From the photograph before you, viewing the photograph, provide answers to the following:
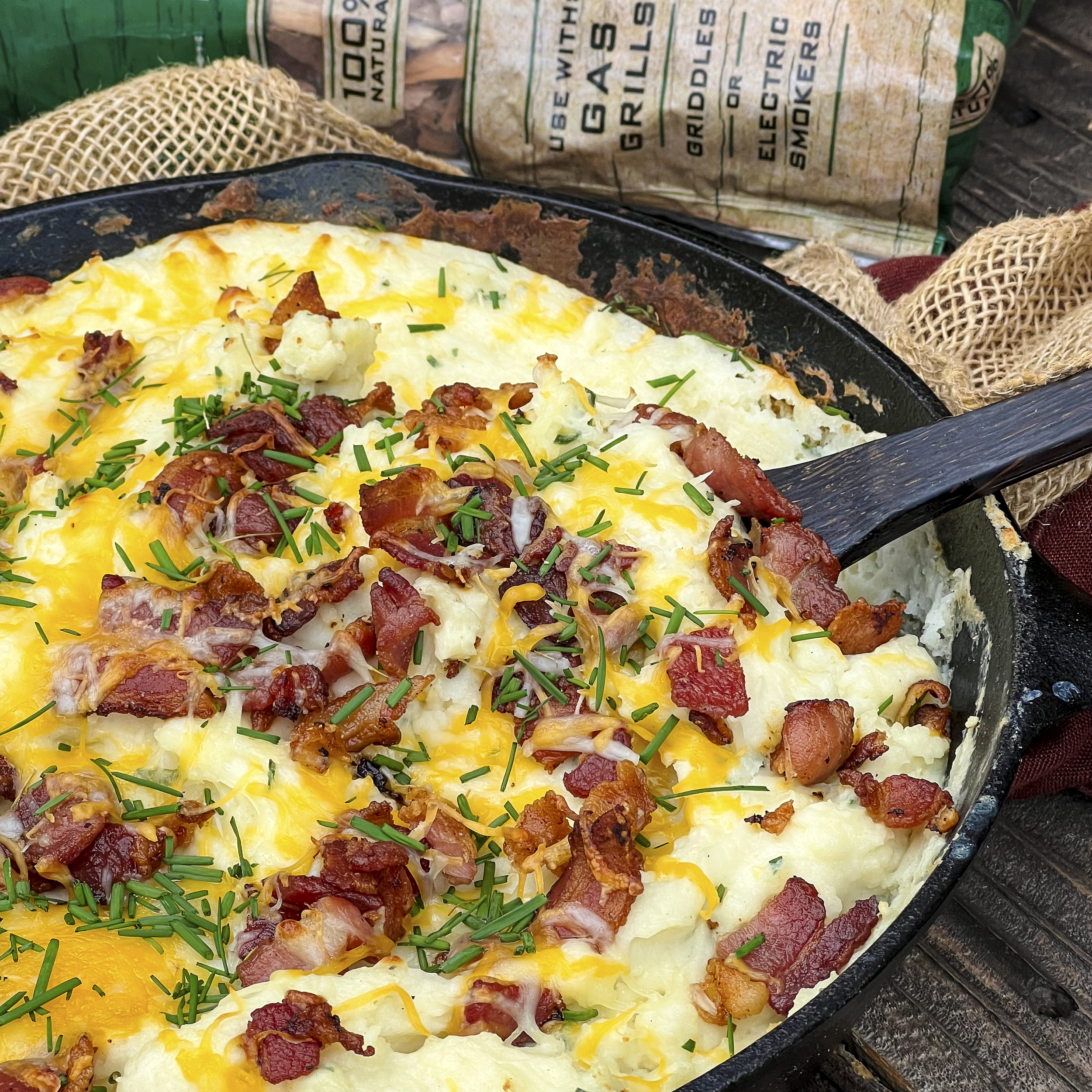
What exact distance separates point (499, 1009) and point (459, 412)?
1.45 metres

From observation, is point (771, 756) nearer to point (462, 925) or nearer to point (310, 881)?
point (462, 925)

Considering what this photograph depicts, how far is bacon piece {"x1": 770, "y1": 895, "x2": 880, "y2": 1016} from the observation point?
228cm

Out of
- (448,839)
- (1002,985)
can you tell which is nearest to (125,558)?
(448,839)

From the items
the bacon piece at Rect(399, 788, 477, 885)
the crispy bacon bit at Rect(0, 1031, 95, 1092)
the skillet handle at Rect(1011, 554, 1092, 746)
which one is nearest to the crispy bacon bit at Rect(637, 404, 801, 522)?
the skillet handle at Rect(1011, 554, 1092, 746)

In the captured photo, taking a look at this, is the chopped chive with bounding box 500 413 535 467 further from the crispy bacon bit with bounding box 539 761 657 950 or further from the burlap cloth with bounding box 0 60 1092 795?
the burlap cloth with bounding box 0 60 1092 795

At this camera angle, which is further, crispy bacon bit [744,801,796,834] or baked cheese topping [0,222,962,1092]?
crispy bacon bit [744,801,796,834]

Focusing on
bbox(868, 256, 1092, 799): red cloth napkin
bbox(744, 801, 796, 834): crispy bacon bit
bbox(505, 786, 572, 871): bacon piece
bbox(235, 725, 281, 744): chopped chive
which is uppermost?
bbox(744, 801, 796, 834): crispy bacon bit

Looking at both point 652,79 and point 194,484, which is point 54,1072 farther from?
point 652,79

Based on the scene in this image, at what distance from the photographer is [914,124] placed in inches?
186

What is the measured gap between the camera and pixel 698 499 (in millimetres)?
2799

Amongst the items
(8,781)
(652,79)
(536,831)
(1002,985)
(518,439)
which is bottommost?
(1002,985)

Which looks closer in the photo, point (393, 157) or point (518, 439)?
point (518, 439)

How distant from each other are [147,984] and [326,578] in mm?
900

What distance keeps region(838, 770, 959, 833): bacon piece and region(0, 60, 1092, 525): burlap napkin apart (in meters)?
1.54
